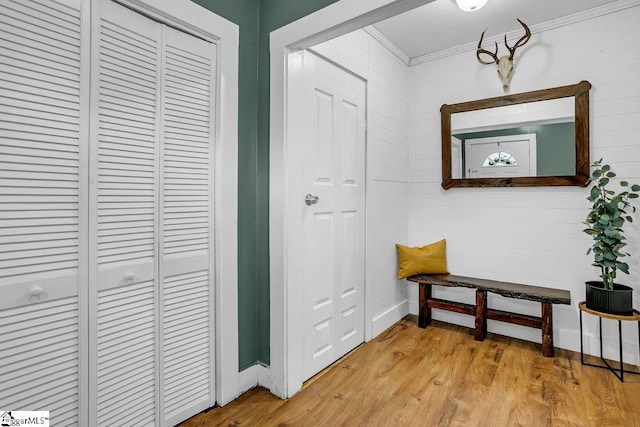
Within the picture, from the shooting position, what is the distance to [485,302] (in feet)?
9.13

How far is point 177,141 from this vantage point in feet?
5.40

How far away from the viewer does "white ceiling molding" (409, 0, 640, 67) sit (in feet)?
7.84

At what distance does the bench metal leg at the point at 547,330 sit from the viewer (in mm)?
2473

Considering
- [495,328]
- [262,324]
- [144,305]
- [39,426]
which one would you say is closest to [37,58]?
[144,305]

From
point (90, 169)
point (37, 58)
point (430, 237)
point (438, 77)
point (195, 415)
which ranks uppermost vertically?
point (438, 77)

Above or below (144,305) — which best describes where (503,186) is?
above

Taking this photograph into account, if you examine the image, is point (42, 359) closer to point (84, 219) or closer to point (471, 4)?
point (84, 219)

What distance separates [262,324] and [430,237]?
6.51 ft

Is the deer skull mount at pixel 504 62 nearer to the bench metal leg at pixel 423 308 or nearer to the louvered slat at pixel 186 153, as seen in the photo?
the bench metal leg at pixel 423 308

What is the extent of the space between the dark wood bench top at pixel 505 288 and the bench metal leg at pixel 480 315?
10 cm

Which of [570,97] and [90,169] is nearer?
[90,169]

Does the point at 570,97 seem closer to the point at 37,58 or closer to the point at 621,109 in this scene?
the point at 621,109

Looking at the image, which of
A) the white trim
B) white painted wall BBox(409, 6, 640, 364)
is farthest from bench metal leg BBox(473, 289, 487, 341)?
the white trim

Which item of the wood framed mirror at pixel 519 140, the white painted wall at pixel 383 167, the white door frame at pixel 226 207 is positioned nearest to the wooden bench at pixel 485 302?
the white painted wall at pixel 383 167
